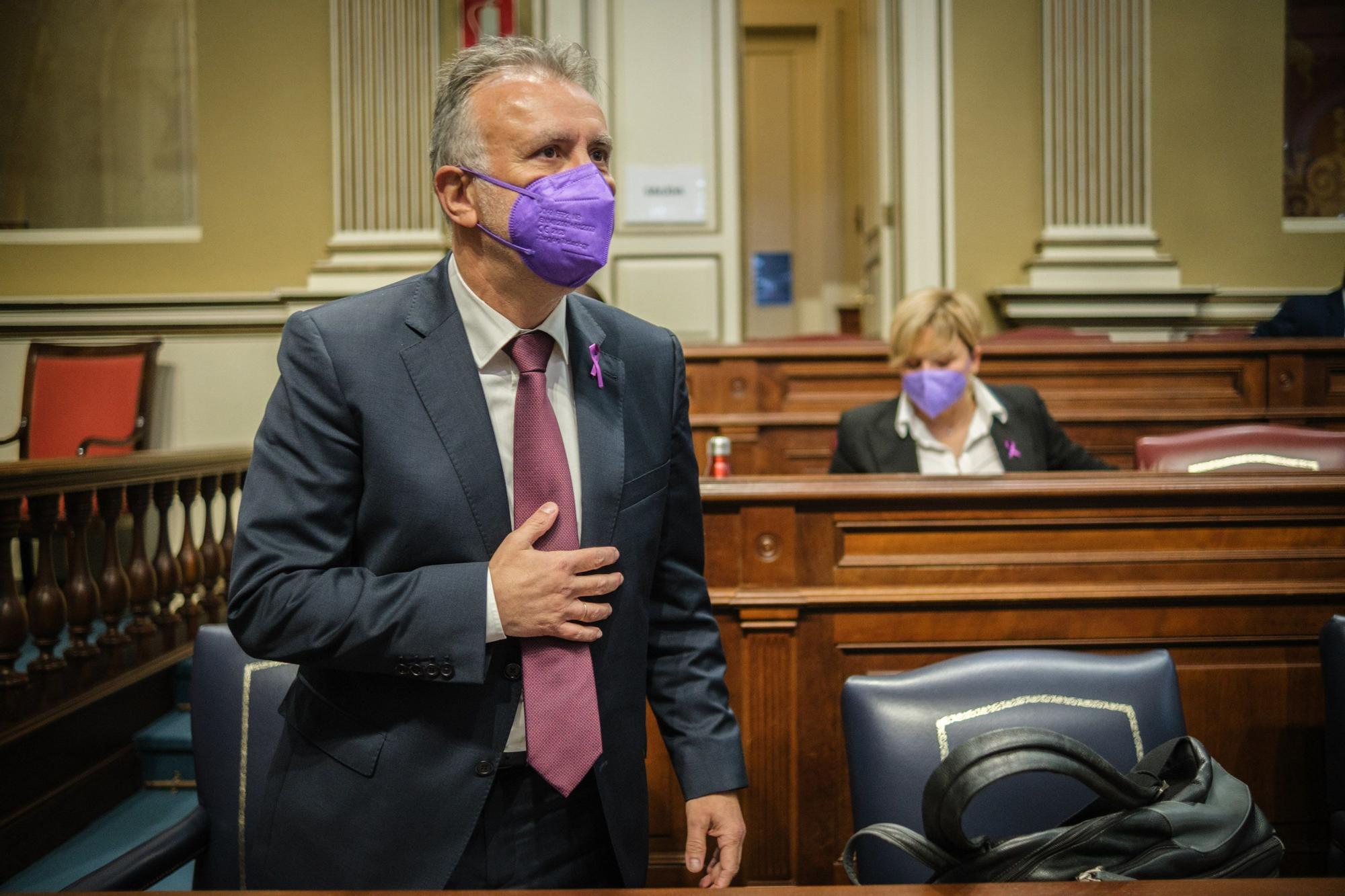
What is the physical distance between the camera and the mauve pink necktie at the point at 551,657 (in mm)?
958

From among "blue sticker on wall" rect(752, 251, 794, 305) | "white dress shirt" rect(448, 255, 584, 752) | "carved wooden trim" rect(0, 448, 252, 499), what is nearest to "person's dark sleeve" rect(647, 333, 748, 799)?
"white dress shirt" rect(448, 255, 584, 752)

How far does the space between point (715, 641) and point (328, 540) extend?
45 cm

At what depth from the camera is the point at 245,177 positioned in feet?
17.1

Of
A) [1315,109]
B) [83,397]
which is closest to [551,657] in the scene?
[83,397]

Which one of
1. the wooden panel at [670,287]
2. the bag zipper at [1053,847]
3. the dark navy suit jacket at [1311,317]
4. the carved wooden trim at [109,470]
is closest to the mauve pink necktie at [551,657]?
the bag zipper at [1053,847]

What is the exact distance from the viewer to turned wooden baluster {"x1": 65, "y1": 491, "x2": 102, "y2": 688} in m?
2.47

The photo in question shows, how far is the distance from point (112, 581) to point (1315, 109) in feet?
21.5

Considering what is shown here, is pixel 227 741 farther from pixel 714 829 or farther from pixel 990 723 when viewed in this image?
pixel 990 723

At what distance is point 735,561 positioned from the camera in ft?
5.95

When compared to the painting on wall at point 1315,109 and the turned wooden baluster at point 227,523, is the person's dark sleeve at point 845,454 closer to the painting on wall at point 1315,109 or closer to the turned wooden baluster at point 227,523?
the turned wooden baluster at point 227,523

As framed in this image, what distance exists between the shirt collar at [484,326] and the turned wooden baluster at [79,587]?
6.32ft

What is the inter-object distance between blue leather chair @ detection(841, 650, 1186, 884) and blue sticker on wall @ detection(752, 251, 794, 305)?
6927 millimetres

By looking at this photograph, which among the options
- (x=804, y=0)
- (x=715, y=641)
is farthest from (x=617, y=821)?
(x=804, y=0)

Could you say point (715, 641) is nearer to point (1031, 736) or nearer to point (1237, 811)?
point (1031, 736)
